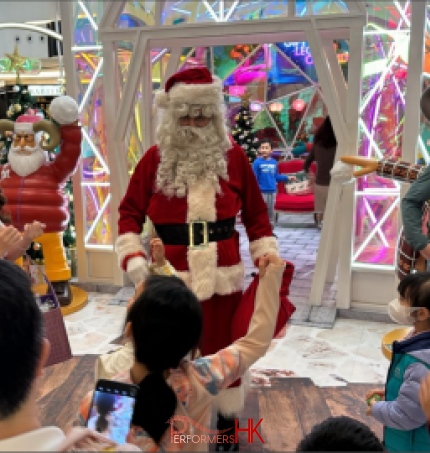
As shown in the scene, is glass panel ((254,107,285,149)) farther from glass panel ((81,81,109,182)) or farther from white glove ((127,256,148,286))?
white glove ((127,256,148,286))

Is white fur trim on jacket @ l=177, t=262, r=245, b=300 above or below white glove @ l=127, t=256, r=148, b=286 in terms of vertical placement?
below

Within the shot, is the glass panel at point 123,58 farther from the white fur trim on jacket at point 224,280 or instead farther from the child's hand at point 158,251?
→ the child's hand at point 158,251

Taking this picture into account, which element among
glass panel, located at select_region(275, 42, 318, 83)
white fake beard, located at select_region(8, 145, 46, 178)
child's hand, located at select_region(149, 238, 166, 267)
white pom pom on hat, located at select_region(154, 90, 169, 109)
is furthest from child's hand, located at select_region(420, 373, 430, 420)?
glass panel, located at select_region(275, 42, 318, 83)

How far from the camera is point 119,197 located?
13.8ft

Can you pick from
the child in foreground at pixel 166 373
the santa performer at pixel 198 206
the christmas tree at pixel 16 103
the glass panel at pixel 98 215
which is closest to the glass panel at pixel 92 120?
the glass panel at pixel 98 215

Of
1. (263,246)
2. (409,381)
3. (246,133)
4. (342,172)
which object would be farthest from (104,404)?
(246,133)

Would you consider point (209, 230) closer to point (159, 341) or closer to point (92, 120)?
point (159, 341)

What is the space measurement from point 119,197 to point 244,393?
2351 millimetres

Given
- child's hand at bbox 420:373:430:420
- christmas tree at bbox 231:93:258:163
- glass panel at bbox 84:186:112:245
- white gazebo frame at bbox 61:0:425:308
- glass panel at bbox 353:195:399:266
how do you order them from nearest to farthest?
1. child's hand at bbox 420:373:430:420
2. white gazebo frame at bbox 61:0:425:308
3. glass panel at bbox 353:195:399:266
4. glass panel at bbox 84:186:112:245
5. christmas tree at bbox 231:93:258:163

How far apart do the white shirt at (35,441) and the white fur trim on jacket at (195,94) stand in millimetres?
1642

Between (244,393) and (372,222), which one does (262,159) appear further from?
(244,393)

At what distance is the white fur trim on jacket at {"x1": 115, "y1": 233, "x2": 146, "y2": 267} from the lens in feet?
7.07

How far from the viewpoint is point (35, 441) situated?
69 cm

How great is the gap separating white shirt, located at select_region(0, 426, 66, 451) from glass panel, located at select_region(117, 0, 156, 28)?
3612 mm
